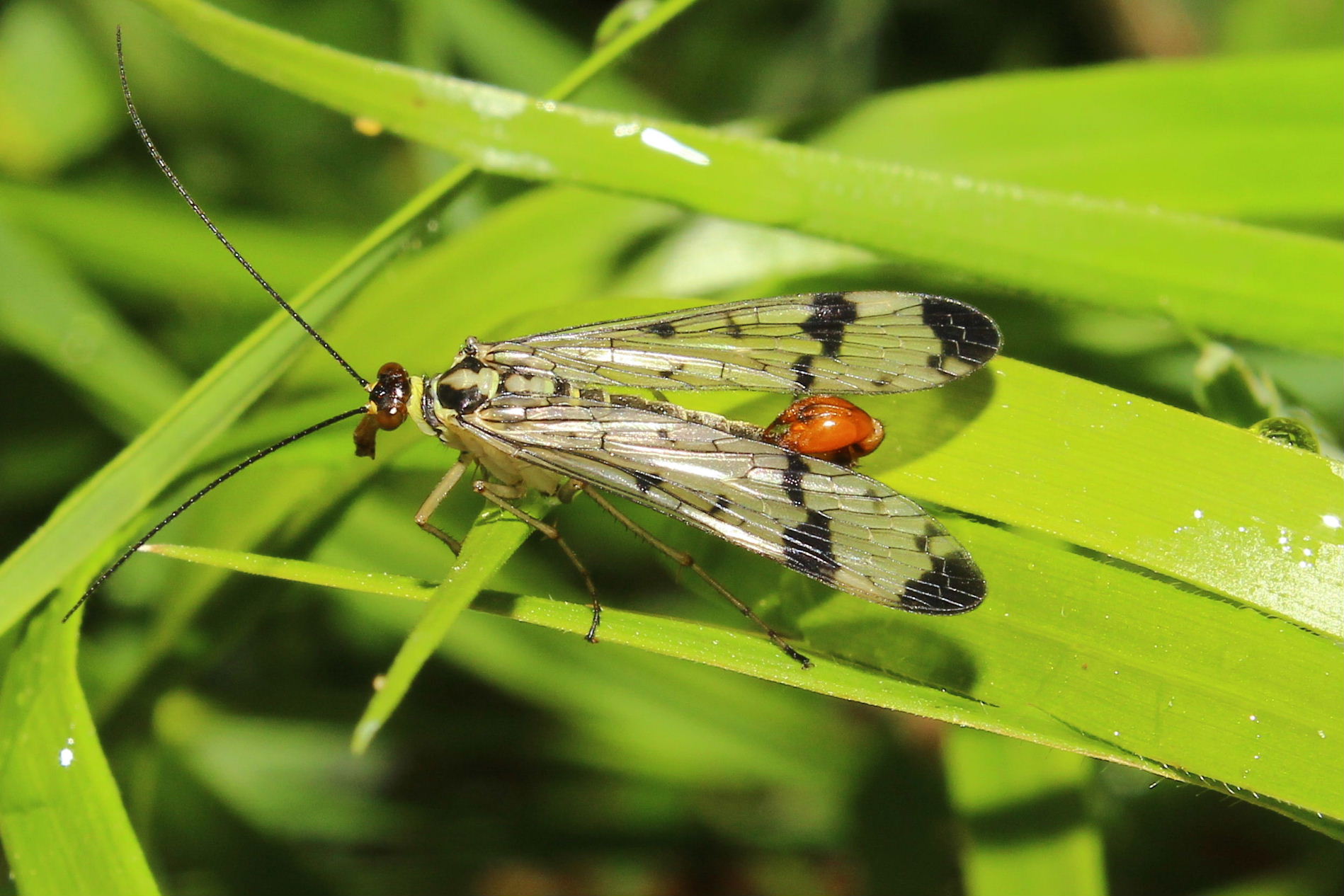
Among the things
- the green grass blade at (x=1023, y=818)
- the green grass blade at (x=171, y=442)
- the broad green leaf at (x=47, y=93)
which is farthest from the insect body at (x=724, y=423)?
the broad green leaf at (x=47, y=93)

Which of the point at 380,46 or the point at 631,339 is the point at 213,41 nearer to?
the point at 631,339

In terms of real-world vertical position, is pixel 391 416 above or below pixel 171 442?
above

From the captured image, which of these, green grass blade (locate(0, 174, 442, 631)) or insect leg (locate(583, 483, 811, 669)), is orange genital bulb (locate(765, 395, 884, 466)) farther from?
green grass blade (locate(0, 174, 442, 631))

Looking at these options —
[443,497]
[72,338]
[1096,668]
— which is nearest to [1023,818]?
[1096,668]

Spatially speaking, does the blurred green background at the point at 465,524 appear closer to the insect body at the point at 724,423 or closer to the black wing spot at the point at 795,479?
the insect body at the point at 724,423

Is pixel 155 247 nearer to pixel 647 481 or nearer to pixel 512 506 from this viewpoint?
pixel 512 506

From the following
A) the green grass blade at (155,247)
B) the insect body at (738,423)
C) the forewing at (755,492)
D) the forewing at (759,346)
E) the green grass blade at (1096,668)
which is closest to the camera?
the green grass blade at (1096,668)

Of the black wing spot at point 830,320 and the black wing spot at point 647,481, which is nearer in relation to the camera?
the black wing spot at point 647,481
